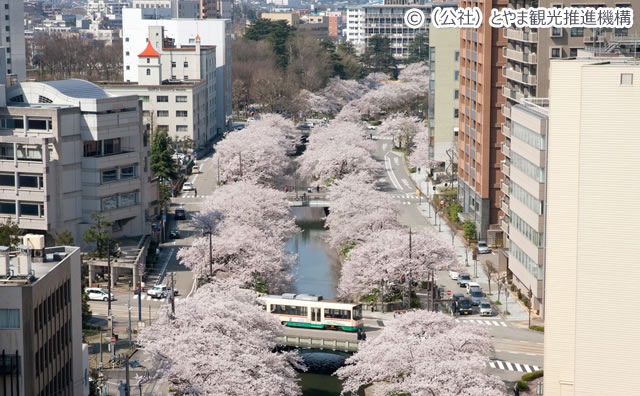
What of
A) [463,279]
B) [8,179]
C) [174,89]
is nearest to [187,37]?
[174,89]

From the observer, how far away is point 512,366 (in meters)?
38.5

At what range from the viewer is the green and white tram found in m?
41.9

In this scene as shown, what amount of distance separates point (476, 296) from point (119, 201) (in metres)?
18.8

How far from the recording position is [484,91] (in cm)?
5866

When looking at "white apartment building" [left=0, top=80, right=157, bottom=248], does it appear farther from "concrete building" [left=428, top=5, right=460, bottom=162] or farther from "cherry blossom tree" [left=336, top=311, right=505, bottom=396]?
"concrete building" [left=428, top=5, right=460, bottom=162]

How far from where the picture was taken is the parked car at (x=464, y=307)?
45.3 m

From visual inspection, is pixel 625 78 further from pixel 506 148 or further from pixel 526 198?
pixel 506 148

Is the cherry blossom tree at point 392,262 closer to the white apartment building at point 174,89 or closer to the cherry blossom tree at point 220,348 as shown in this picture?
the cherry blossom tree at point 220,348

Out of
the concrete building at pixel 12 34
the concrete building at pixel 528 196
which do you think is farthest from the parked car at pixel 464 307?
the concrete building at pixel 12 34

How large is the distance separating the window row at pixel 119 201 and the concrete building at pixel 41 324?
A: 845 inches

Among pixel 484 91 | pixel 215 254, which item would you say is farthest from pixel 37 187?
pixel 484 91

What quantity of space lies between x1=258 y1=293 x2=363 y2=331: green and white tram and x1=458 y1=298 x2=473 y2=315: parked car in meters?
5.32

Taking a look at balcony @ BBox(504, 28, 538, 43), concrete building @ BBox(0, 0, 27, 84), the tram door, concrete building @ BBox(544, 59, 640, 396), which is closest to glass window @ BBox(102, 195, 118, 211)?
the tram door

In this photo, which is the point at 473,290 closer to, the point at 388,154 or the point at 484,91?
the point at 484,91
